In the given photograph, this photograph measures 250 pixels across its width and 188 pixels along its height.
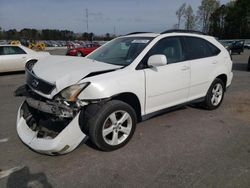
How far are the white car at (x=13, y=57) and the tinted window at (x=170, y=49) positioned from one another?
8.57m

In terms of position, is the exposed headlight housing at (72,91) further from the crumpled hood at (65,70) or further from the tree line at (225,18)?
the tree line at (225,18)

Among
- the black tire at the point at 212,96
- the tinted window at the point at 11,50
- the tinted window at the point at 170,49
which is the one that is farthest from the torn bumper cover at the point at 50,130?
the tinted window at the point at 11,50

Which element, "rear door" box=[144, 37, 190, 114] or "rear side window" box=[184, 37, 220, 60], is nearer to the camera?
"rear door" box=[144, 37, 190, 114]

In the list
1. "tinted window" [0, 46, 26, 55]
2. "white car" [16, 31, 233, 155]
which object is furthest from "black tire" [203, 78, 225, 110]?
"tinted window" [0, 46, 26, 55]

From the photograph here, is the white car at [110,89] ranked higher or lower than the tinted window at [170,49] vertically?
A: lower

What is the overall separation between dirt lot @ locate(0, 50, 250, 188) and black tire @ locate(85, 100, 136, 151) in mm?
157

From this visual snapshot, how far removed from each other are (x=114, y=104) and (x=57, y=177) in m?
1.16

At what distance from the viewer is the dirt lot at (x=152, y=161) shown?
2.91m

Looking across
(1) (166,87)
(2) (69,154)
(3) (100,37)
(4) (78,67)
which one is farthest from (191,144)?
(3) (100,37)

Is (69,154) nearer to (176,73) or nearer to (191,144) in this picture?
(191,144)

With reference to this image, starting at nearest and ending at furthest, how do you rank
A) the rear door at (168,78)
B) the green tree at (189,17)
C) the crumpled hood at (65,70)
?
1. the crumpled hood at (65,70)
2. the rear door at (168,78)
3. the green tree at (189,17)

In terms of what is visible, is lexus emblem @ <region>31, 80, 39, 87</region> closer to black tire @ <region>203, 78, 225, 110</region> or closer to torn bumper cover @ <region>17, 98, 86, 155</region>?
torn bumper cover @ <region>17, 98, 86, 155</region>

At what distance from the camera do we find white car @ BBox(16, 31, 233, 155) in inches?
128

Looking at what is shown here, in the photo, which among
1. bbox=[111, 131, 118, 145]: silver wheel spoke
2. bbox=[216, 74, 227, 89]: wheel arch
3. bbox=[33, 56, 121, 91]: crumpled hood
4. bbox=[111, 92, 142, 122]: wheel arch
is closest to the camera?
bbox=[33, 56, 121, 91]: crumpled hood
